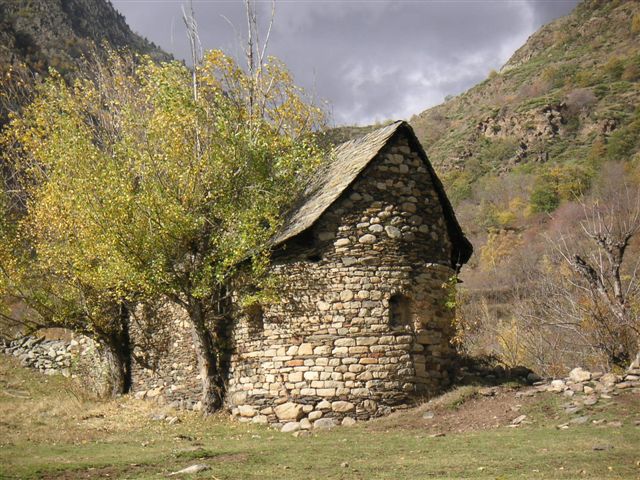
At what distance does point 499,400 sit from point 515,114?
201 ft

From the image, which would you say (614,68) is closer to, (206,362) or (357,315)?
(357,315)

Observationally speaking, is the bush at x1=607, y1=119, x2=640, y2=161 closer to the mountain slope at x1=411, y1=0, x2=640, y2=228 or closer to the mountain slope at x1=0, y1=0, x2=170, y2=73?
the mountain slope at x1=411, y1=0, x2=640, y2=228

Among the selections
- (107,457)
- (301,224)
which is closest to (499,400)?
(301,224)

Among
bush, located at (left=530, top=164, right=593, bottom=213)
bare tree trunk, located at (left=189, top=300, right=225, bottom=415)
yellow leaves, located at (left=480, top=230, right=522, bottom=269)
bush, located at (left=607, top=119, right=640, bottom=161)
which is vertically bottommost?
bare tree trunk, located at (left=189, top=300, right=225, bottom=415)

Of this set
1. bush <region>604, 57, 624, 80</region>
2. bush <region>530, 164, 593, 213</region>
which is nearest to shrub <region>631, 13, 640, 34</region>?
bush <region>604, 57, 624, 80</region>

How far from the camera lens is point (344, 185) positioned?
14.2 m

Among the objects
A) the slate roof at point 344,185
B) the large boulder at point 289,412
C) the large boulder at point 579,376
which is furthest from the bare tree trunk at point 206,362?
the large boulder at point 579,376

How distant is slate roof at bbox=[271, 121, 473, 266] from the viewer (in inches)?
565

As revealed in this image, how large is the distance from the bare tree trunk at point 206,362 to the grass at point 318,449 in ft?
1.67

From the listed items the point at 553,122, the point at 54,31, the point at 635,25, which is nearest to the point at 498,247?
the point at 553,122

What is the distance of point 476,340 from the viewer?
29672mm

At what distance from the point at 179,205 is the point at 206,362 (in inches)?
151

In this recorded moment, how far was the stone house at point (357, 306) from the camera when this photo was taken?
44.7ft

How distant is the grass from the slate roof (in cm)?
462
